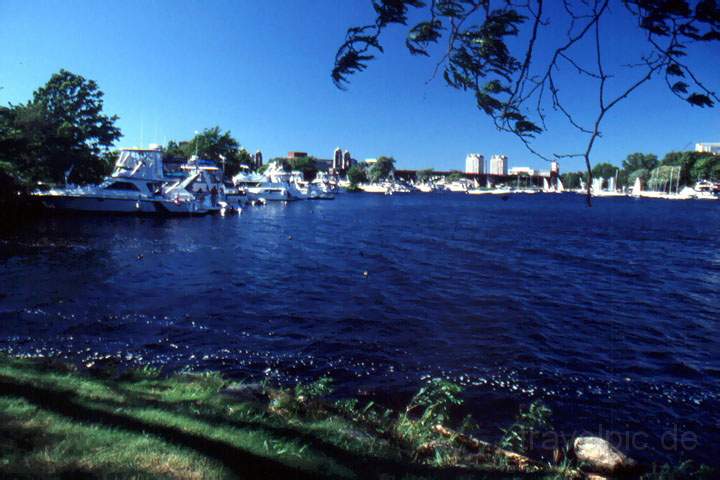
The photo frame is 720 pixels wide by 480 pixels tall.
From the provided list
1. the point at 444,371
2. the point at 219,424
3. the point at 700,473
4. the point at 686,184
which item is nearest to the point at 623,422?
the point at 700,473

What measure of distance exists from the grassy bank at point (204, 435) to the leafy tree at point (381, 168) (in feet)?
600

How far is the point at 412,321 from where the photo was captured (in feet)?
45.3

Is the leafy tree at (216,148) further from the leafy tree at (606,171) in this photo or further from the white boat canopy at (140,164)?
the leafy tree at (606,171)

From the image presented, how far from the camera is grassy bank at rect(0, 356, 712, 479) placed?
11.9 feet

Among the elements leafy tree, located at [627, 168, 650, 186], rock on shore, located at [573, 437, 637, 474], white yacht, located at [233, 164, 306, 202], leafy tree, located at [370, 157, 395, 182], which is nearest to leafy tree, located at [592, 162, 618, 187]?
leafy tree, located at [627, 168, 650, 186]

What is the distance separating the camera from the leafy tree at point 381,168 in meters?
187

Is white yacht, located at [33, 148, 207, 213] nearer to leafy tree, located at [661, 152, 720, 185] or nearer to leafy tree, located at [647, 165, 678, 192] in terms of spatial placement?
leafy tree, located at [661, 152, 720, 185]

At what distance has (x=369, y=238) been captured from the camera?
35031 mm

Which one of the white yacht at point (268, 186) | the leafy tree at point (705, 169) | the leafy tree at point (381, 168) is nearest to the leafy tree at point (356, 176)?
the leafy tree at point (381, 168)

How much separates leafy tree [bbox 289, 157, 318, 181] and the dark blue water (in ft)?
481

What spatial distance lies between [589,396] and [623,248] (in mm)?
27488

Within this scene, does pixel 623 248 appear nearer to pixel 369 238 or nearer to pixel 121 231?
pixel 369 238

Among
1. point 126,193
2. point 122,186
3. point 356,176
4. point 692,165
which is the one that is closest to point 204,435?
point 126,193

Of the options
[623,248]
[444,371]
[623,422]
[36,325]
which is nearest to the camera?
[623,422]
